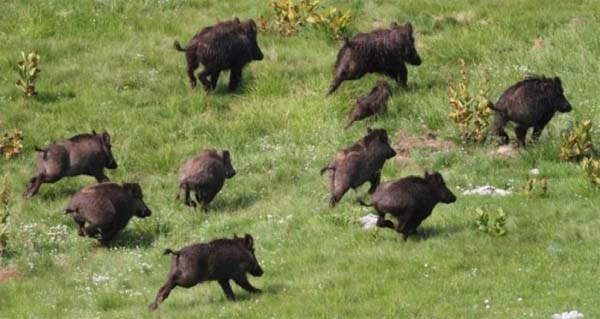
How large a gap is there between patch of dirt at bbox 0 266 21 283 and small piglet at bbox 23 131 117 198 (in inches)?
110

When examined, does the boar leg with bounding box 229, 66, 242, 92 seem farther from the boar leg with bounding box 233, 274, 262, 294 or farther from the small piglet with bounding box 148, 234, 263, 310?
the boar leg with bounding box 233, 274, 262, 294

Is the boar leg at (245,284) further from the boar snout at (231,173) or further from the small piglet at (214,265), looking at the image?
the boar snout at (231,173)

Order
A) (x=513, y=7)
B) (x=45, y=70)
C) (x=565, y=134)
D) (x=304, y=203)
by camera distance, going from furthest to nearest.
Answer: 1. (x=513, y=7)
2. (x=45, y=70)
3. (x=565, y=134)
4. (x=304, y=203)

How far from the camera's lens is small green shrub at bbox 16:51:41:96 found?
80.0 ft

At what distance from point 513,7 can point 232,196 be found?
989 cm

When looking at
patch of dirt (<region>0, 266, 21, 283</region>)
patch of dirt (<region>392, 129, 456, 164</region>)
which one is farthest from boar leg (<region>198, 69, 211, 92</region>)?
patch of dirt (<region>0, 266, 21, 283</region>)

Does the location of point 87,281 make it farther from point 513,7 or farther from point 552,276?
point 513,7

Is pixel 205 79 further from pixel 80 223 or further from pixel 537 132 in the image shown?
pixel 80 223

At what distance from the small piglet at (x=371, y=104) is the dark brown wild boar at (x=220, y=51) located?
270 centimetres

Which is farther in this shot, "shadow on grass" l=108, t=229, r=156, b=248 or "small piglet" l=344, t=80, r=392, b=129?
"small piglet" l=344, t=80, r=392, b=129

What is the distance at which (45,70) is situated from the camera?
25.9 m

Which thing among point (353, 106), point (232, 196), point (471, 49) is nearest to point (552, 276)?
point (232, 196)

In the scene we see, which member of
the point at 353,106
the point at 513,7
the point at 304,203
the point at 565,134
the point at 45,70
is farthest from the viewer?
the point at 513,7

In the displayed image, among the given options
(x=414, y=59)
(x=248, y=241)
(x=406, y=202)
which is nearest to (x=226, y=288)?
(x=248, y=241)
